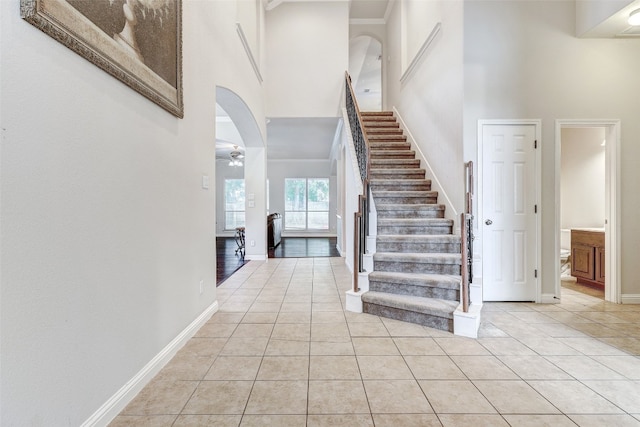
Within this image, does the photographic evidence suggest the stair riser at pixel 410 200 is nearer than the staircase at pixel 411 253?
No

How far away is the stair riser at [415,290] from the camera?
3.04 meters

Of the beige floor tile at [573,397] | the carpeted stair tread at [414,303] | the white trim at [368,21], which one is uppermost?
the white trim at [368,21]

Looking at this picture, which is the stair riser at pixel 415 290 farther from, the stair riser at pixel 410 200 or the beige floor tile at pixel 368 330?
the stair riser at pixel 410 200

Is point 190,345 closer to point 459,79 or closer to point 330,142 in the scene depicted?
point 459,79

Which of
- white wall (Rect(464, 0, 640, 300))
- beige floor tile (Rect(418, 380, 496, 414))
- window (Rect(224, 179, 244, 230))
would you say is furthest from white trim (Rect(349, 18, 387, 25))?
beige floor tile (Rect(418, 380, 496, 414))

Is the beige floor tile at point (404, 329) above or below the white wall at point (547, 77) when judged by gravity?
below

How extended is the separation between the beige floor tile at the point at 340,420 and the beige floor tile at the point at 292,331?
964 mm

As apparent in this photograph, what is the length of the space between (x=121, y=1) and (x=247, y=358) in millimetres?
2374

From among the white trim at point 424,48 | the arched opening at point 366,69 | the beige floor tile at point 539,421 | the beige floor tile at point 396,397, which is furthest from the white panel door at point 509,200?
the arched opening at point 366,69

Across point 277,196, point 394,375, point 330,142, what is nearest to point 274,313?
point 394,375

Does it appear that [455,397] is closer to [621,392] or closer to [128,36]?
[621,392]

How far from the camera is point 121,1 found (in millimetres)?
1636

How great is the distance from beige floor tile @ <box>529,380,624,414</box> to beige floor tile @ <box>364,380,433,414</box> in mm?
763

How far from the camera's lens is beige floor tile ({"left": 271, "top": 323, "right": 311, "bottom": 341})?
8.60ft
